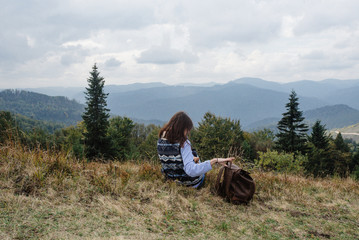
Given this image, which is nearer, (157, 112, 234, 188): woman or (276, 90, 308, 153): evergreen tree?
(157, 112, 234, 188): woman

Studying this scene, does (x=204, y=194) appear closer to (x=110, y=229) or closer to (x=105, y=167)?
(x=110, y=229)

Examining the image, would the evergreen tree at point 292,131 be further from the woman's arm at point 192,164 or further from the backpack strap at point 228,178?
the woman's arm at point 192,164

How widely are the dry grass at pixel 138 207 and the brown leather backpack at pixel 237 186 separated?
167mm

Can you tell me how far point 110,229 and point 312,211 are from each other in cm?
377

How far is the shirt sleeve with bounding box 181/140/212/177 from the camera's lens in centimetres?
420

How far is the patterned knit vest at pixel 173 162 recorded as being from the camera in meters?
4.36

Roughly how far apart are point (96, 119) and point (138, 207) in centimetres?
3292

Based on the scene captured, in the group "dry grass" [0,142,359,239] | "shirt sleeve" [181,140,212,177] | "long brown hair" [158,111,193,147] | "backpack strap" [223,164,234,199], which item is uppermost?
"long brown hair" [158,111,193,147]

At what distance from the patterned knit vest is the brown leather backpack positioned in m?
0.66

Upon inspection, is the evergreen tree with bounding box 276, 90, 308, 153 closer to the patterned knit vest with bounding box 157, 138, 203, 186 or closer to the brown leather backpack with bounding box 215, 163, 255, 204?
the brown leather backpack with bounding box 215, 163, 255, 204

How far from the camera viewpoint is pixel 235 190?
4.48 meters

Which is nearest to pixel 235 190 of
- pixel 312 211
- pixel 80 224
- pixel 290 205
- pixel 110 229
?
pixel 290 205

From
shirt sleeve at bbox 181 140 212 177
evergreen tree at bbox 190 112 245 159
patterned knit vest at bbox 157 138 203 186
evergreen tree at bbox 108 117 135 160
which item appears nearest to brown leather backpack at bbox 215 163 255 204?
shirt sleeve at bbox 181 140 212 177

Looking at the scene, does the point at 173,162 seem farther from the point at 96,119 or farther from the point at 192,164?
the point at 96,119
